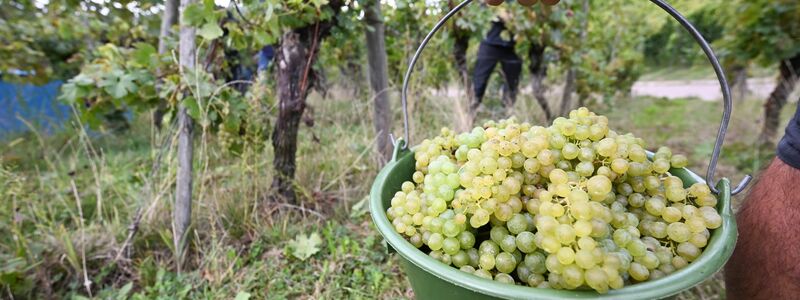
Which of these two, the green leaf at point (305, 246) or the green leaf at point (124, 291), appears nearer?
the green leaf at point (124, 291)

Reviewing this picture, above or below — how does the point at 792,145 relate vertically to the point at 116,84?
below

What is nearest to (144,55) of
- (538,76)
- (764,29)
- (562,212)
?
(562,212)

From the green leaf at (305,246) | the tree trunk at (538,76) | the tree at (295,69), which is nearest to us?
the green leaf at (305,246)

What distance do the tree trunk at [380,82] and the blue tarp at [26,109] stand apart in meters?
2.69

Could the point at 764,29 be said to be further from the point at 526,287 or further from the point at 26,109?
the point at 26,109

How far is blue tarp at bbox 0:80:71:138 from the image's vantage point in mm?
3578

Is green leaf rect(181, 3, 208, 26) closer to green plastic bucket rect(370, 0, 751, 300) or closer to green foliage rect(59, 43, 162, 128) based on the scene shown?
green foliage rect(59, 43, 162, 128)

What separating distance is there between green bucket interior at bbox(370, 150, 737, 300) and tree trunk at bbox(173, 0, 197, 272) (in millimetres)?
1196

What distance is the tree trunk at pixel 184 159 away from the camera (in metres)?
1.63

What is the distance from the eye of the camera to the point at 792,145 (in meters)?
0.83

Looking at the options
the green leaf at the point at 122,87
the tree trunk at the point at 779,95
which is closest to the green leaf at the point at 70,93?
the green leaf at the point at 122,87

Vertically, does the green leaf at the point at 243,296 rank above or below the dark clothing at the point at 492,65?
below

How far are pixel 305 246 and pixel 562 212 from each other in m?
1.37

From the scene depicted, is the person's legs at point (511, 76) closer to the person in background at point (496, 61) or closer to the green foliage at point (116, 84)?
the person in background at point (496, 61)
